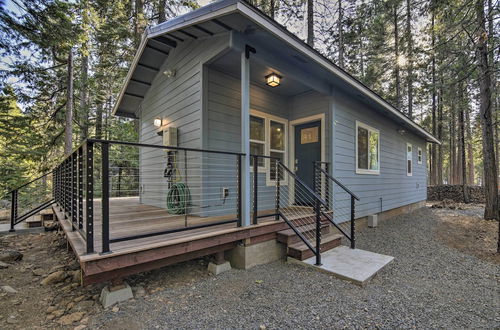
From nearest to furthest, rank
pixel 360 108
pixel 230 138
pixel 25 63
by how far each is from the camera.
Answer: pixel 230 138
pixel 360 108
pixel 25 63

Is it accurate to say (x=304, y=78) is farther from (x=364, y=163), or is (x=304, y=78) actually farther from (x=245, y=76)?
(x=364, y=163)

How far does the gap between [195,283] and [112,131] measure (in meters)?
11.5

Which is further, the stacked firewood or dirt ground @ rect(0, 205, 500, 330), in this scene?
the stacked firewood

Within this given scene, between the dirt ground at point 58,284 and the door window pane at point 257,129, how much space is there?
2581 mm

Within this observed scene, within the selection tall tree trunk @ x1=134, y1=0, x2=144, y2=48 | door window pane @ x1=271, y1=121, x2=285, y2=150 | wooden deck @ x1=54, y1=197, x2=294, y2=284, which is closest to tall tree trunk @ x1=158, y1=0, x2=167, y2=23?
tall tree trunk @ x1=134, y1=0, x2=144, y2=48

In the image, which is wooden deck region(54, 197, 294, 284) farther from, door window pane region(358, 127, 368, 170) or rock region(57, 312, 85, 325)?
door window pane region(358, 127, 368, 170)

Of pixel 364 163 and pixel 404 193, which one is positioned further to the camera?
pixel 404 193

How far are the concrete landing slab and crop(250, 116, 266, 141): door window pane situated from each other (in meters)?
2.48

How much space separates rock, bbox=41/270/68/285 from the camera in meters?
3.00

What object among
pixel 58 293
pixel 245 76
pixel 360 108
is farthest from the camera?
pixel 360 108

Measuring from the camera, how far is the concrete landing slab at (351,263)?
303 centimetres

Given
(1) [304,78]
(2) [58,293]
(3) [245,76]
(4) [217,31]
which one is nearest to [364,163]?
(1) [304,78]

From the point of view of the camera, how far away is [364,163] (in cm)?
629

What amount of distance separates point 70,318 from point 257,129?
400cm
